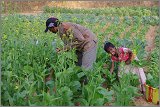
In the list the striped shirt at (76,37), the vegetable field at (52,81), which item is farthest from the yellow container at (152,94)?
the striped shirt at (76,37)

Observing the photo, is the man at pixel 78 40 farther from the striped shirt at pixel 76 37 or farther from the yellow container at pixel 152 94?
the yellow container at pixel 152 94

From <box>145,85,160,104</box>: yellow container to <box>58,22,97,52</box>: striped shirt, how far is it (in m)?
1.25

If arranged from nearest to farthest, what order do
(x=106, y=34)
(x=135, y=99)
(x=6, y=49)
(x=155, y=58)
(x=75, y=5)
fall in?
(x=135, y=99) < (x=6, y=49) < (x=155, y=58) < (x=106, y=34) < (x=75, y=5)

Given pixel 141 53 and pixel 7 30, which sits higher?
pixel 7 30

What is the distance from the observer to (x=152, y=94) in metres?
5.66

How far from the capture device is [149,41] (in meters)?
12.2

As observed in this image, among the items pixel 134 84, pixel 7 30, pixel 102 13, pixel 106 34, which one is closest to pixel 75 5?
pixel 102 13

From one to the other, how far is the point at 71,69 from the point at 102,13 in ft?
48.3

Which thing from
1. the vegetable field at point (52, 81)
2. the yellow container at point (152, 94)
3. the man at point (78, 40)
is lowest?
the yellow container at point (152, 94)

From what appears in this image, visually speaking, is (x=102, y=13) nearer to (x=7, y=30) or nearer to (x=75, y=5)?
(x=75, y=5)

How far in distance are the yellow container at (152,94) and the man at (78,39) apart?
1083 mm

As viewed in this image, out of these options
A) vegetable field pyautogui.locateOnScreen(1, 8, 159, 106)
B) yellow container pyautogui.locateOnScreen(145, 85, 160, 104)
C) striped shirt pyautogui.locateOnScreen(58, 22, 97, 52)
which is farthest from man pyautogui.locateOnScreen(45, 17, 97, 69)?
yellow container pyautogui.locateOnScreen(145, 85, 160, 104)

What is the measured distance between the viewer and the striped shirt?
19.7 ft

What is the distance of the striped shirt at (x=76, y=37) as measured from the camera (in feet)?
19.7
